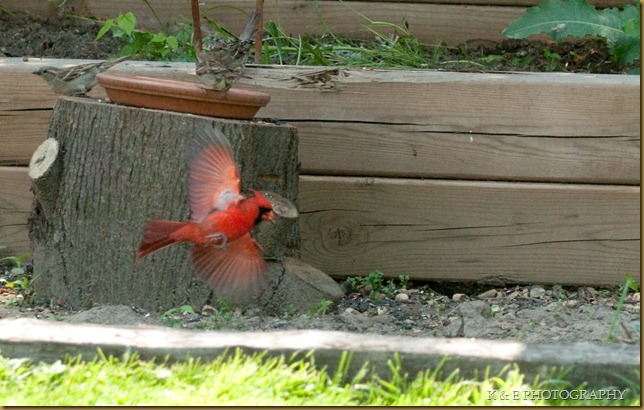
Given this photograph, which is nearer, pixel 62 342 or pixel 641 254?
pixel 62 342

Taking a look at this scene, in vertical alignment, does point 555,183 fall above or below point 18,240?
above

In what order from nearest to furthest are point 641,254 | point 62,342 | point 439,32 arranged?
point 62,342 < point 641,254 < point 439,32

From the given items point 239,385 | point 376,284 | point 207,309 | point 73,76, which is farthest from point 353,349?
point 73,76

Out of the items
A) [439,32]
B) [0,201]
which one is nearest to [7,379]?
[0,201]

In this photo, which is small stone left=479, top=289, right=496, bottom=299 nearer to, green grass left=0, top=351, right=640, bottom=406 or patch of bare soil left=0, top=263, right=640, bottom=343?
patch of bare soil left=0, top=263, right=640, bottom=343

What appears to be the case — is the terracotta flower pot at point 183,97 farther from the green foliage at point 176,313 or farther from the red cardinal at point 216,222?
the green foliage at point 176,313

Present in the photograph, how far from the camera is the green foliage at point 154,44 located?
4668 millimetres

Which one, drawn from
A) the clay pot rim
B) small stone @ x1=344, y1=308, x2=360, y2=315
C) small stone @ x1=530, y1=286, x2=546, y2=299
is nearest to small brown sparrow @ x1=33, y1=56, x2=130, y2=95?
the clay pot rim

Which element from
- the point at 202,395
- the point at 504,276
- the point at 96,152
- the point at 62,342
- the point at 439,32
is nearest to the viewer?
the point at 202,395

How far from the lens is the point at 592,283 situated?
4395 millimetres

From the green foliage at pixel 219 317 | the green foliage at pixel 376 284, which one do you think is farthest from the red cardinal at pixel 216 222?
the green foliage at pixel 376 284

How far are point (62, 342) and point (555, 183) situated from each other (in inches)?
97.4

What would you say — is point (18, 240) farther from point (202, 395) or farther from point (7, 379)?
point (202, 395)

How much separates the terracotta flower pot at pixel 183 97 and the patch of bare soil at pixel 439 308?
30.1 inches
